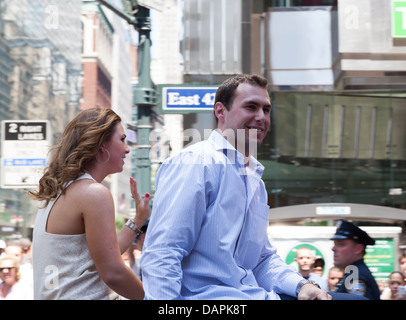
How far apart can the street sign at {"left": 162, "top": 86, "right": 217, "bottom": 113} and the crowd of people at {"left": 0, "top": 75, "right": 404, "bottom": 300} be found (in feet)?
18.9

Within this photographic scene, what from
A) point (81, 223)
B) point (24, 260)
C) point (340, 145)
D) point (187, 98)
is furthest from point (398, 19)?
point (81, 223)

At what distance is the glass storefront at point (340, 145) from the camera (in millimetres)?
9672

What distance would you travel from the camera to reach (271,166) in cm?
970

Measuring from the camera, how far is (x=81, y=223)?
199cm

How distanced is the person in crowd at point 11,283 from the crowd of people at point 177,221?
311 centimetres

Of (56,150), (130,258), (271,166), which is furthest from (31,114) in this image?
(56,150)

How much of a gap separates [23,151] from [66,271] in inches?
203

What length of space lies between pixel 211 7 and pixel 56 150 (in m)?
8.19

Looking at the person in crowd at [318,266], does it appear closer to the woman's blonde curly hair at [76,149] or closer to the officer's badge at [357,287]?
the officer's badge at [357,287]

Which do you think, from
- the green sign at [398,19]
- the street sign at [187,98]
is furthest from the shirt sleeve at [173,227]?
the green sign at [398,19]

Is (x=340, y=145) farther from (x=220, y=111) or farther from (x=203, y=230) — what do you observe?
(x=203, y=230)

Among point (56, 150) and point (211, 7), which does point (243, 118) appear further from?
point (211, 7)

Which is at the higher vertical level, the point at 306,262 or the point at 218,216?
the point at 218,216

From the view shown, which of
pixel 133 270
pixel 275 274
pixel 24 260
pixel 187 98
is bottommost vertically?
pixel 133 270
